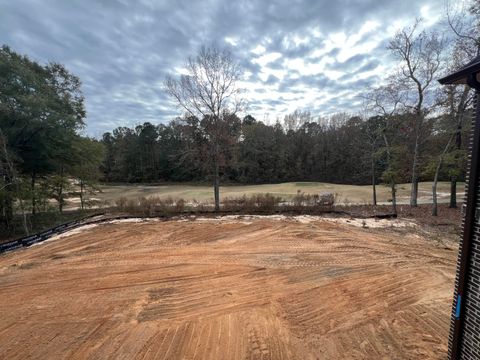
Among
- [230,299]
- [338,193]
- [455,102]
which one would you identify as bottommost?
[230,299]

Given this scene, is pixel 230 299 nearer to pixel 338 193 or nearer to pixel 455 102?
pixel 455 102

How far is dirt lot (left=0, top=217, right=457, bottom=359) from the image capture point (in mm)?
4930

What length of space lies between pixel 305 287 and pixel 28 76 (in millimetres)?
18587

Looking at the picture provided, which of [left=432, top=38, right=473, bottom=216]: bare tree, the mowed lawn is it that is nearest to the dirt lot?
[left=432, top=38, right=473, bottom=216]: bare tree

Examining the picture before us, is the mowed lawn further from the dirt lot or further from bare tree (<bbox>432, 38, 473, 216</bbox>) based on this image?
the dirt lot

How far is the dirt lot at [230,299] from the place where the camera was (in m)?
4.93

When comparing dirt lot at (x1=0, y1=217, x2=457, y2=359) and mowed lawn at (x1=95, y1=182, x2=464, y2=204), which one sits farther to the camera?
mowed lawn at (x1=95, y1=182, x2=464, y2=204)

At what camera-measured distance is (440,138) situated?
1784cm

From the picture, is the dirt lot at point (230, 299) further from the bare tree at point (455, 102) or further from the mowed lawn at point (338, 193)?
the mowed lawn at point (338, 193)

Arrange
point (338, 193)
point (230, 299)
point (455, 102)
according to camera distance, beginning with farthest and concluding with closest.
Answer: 1. point (338, 193)
2. point (455, 102)
3. point (230, 299)

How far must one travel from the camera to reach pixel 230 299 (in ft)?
21.5

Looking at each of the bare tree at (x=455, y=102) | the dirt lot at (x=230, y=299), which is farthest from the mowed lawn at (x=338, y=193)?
the dirt lot at (x=230, y=299)

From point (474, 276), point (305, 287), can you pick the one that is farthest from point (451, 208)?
point (474, 276)

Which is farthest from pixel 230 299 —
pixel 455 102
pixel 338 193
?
pixel 338 193
